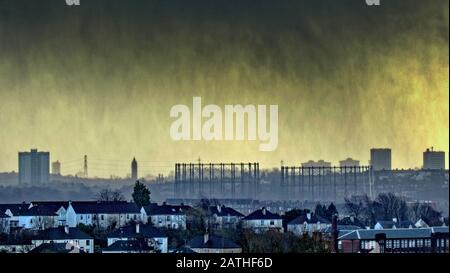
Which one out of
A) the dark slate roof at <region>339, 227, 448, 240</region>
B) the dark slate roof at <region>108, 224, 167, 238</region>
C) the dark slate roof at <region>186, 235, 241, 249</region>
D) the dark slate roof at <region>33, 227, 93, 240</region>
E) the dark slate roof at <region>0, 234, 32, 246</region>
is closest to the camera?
the dark slate roof at <region>186, 235, 241, 249</region>

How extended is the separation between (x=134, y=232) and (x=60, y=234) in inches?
61.5

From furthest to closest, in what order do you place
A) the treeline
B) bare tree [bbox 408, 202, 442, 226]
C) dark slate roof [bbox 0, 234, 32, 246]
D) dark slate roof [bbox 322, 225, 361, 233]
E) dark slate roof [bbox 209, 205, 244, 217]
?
the treeline → dark slate roof [bbox 322, 225, 361, 233] → dark slate roof [bbox 209, 205, 244, 217] → bare tree [bbox 408, 202, 442, 226] → dark slate roof [bbox 0, 234, 32, 246]

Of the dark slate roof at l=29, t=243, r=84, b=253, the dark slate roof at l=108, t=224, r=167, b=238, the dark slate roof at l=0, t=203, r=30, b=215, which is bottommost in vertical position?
the dark slate roof at l=29, t=243, r=84, b=253

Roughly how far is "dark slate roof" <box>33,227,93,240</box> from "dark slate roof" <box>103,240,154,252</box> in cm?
103

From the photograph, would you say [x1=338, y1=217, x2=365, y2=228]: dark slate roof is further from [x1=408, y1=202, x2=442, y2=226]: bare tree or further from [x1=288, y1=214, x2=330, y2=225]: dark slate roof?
[x1=408, y1=202, x2=442, y2=226]: bare tree

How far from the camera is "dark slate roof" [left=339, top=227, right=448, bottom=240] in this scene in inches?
883

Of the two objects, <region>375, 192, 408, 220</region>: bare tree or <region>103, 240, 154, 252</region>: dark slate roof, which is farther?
<region>375, 192, 408, 220</region>: bare tree

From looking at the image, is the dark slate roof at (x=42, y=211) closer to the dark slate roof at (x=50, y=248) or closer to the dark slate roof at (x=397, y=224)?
the dark slate roof at (x=50, y=248)

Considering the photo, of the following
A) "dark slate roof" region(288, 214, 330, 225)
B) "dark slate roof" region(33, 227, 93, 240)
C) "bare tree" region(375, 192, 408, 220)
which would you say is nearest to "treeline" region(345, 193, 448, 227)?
"bare tree" region(375, 192, 408, 220)

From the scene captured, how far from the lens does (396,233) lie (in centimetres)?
2325

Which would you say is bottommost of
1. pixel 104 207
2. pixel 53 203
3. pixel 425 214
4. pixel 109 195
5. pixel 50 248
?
pixel 50 248

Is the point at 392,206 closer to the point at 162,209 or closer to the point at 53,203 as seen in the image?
the point at 162,209

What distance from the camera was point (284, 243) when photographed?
72.0 feet

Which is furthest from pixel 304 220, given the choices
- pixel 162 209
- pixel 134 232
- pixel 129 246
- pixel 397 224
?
pixel 129 246
